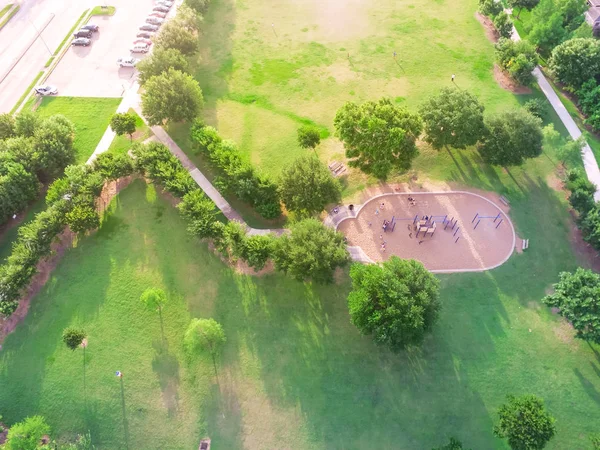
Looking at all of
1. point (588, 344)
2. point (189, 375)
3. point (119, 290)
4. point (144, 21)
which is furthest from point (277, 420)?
point (144, 21)

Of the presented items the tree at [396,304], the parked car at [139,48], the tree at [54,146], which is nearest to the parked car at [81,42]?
the parked car at [139,48]

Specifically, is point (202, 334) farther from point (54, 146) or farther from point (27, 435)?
point (54, 146)

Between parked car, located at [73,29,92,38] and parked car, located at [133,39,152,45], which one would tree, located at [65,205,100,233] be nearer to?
parked car, located at [133,39,152,45]

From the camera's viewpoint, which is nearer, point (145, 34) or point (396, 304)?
point (396, 304)

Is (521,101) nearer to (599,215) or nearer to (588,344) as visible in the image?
(599,215)

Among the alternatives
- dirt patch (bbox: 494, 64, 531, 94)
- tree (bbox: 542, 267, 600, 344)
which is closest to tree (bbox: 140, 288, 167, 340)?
tree (bbox: 542, 267, 600, 344)

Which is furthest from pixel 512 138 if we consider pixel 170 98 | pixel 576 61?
pixel 170 98
